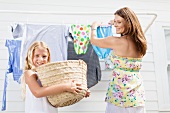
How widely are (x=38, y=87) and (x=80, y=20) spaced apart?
6.12 feet

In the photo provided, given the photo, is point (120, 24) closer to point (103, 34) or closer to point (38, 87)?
point (103, 34)

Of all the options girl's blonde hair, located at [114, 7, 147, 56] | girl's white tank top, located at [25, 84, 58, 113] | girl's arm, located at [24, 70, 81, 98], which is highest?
girl's blonde hair, located at [114, 7, 147, 56]

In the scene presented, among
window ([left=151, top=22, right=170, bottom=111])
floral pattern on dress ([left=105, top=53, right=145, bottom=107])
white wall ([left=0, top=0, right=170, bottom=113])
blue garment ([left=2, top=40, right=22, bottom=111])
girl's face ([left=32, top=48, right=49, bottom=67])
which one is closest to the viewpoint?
girl's face ([left=32, top=48, right=49, bottom=67])

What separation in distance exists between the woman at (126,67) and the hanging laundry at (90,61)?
853 mm

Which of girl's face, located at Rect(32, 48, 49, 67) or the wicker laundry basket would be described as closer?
the wicker laundry basket

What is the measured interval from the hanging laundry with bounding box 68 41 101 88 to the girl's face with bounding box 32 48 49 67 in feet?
3.34

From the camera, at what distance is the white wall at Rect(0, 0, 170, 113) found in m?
3.18

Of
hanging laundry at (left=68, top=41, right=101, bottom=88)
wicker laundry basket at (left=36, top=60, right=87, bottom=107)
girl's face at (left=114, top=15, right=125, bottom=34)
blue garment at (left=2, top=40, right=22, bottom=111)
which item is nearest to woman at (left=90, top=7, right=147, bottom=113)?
girl's face at (left=114, top=15, right=125, bottom=34)

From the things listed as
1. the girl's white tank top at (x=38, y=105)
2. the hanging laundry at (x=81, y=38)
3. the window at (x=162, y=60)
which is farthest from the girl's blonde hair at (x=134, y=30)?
the window at (x=162, y=60)

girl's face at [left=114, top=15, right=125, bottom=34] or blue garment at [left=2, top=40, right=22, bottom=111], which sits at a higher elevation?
girl's face at [left=114, top=15, right=125, bottom=34]

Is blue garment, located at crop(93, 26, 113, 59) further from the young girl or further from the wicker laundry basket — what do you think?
the wicker laundry basket

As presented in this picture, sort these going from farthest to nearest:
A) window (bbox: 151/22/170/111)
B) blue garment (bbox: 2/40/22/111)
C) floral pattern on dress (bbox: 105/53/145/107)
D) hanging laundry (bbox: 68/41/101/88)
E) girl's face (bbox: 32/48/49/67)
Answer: window (bbox: 151/22/170/111) → hanging laundry (bbox: 68/41/101/88) → blue garment (bbox: 2/40/22/111) → floral pattern on dress (bbox: 105/53/145/107) → girl's face (bbox: 32/48/49/67)

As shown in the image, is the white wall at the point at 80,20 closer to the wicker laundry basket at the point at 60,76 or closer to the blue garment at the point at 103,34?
the blue garment at the point at 103,34

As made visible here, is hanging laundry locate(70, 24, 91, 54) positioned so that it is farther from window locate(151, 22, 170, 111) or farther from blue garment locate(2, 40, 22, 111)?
window locate(151, 22, 170, 111)
